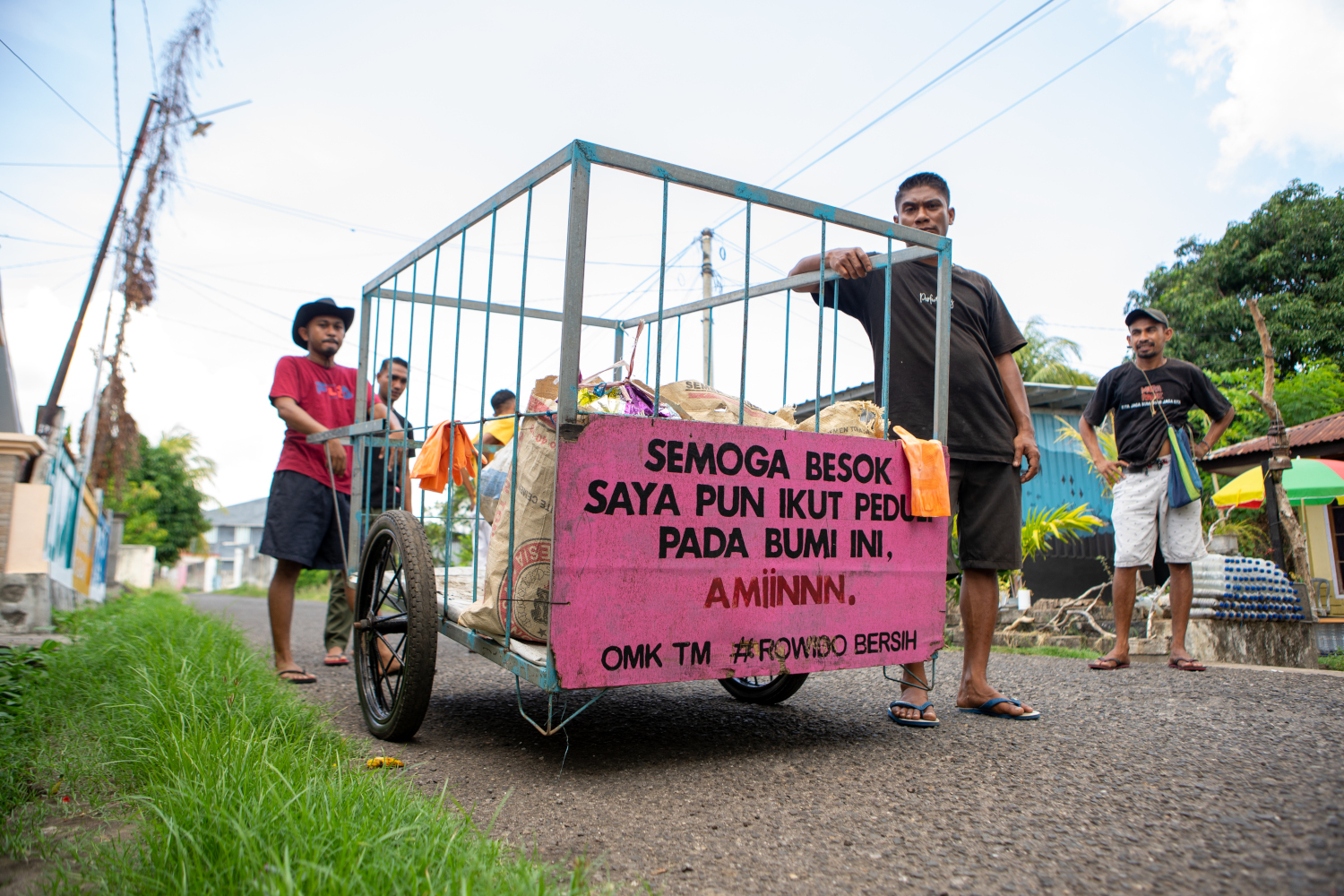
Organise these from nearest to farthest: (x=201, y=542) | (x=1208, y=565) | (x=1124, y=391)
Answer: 1. (x=1124, y=391)
2. (x=1208, y=565)
3. (x=201, y=542)

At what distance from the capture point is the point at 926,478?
2.69m


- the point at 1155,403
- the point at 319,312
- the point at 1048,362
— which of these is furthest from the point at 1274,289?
the point at 319,312

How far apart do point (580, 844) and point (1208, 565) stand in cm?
515

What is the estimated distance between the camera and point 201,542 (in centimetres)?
4091

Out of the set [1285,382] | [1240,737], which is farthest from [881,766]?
[1285,382]

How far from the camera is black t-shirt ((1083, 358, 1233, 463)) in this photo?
14.2 feet

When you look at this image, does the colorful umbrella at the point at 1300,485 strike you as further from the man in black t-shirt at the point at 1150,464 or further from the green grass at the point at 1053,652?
the man in black t-shirt at the point at 1150,464

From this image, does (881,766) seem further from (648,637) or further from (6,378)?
(6,378)

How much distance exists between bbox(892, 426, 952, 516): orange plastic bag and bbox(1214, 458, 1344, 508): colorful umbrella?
272 inches

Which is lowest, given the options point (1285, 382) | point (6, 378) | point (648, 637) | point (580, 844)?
point (580, 844)

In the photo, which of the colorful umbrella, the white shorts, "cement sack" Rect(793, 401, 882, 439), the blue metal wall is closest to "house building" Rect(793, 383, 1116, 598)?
the blue metal wall

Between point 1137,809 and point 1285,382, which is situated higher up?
point 1285,382

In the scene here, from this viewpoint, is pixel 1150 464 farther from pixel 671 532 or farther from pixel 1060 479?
pixel 1060 479

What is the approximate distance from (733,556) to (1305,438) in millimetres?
10528
